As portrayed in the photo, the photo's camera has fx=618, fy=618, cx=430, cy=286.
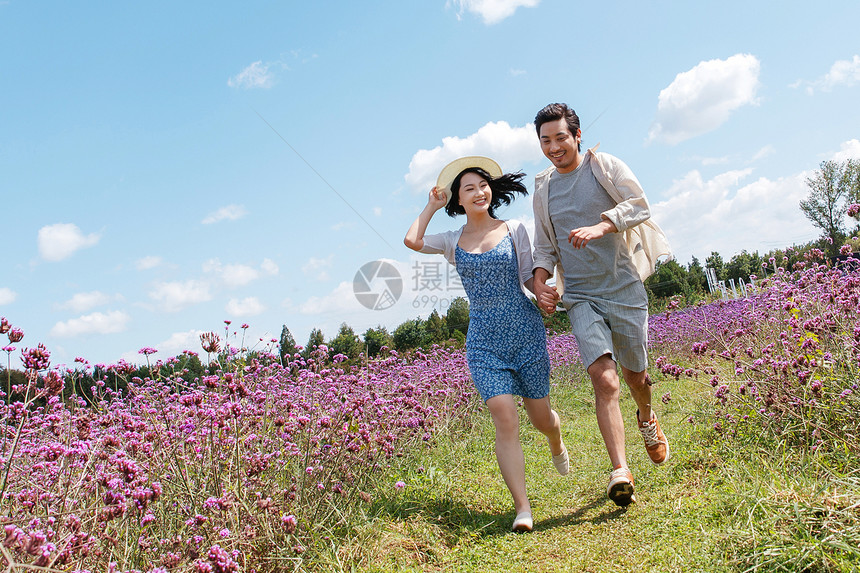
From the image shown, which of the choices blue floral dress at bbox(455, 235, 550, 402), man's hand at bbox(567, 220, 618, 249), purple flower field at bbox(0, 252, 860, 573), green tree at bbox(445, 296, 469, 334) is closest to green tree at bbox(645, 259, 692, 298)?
green tree at bbox(445, 296, 469, 334)

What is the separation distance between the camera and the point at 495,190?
4359mm

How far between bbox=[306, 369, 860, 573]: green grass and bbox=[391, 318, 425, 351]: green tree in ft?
33.2

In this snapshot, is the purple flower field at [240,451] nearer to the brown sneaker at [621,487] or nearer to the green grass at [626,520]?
the green grass at [626,520]

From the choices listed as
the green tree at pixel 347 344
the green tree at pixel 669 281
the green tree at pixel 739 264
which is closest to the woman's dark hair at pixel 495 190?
the green tree at pixel 347 344

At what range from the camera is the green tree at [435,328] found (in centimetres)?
1427

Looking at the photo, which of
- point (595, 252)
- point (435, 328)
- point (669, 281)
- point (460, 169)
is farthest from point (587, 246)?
point (669, 281)

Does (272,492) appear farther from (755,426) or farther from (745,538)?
(755,426)

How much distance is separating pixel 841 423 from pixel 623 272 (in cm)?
140

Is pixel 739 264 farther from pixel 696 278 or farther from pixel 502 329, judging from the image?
pixel 502 329

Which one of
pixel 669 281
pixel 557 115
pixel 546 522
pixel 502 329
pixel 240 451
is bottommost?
pixel 546 522

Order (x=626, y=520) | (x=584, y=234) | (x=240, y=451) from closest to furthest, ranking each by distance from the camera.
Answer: (x=240, y=451)
(x=626, y=520)
(x=584, y=234)

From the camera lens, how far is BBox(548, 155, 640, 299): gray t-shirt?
3.87 metres

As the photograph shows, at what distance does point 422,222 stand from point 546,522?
203 centimetres

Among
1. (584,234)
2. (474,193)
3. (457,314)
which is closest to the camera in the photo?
(584,234)
